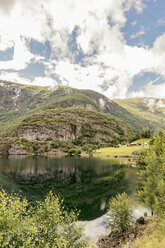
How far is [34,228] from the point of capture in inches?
541

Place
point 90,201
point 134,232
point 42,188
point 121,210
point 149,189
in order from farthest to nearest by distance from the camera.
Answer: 1. point 42,188
2. point 90,201
3. point 149,189
4. point 121,210
5. point 134,232

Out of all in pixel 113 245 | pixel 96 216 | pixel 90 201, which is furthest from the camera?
pixel 90 201

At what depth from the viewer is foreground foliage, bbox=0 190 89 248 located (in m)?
12.4

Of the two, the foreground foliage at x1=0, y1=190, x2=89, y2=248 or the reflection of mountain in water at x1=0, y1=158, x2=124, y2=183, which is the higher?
the foreground foliage at x1=0, y1=190, x2=89, y2=248

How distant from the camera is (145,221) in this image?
28344 millimetres

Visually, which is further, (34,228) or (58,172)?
(58,172)

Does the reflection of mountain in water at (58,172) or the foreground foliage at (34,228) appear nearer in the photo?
the foreground foliage at (34,228)

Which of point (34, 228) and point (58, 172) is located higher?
point (34, 228)

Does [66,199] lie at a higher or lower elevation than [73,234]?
lower

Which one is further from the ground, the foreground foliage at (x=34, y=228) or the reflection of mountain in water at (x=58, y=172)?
the foreground foliage at (x=34, y=228)

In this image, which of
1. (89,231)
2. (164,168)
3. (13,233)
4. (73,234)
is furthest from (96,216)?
(13,233)

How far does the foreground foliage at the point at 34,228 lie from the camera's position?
489 inches

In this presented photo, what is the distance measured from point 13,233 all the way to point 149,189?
2802 centimetres

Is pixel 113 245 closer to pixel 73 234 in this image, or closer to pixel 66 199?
pixel 73 234
